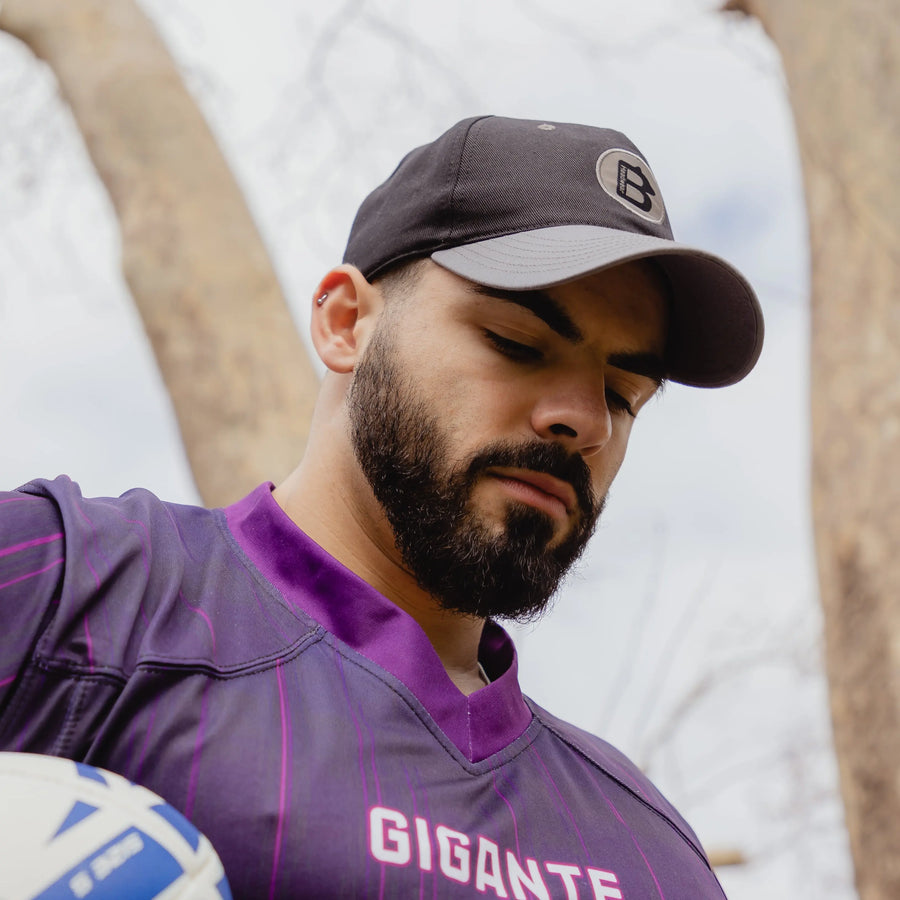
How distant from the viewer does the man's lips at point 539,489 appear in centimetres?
154

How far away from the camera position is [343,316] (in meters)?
1.79

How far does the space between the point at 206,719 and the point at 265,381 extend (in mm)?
2105

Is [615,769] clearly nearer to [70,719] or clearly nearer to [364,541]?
[364,541]

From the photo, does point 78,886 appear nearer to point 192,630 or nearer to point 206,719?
point 206,719

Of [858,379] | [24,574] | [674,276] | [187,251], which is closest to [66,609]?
[24,574]

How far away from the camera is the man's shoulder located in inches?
66.2

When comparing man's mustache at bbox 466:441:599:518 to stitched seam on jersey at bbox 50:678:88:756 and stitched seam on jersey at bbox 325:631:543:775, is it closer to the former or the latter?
stitched seam on jersey at bbox 325:631:543:775

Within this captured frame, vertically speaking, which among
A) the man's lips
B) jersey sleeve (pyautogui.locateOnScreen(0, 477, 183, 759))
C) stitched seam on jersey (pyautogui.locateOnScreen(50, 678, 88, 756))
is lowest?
stitched seam on jersey (pyautogui.locateOnScreen(50, 678, 88, 756))

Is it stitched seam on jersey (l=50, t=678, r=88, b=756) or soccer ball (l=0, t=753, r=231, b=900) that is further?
stitched seam on jersey (l=50, t=678, r=88, b=756)

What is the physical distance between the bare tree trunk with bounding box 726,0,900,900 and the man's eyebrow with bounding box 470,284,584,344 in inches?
67.0

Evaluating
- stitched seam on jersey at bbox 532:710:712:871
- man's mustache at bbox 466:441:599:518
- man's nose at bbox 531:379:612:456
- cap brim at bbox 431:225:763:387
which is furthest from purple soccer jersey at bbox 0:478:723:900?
cap brim at bbox 431:225:763:387

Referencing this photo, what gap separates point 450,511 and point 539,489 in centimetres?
14

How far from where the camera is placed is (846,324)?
3266mm

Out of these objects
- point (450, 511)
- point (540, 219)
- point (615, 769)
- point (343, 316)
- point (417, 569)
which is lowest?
point (615, 769)
